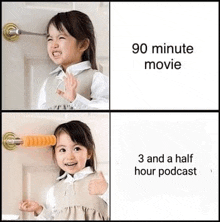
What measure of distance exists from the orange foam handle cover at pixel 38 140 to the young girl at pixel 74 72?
0.28 feet

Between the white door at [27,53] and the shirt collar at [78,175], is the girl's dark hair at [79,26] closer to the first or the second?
the white door at [27,53]

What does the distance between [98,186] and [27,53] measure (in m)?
0.40

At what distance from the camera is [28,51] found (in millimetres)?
1245

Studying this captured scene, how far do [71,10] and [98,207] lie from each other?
20.8 inches

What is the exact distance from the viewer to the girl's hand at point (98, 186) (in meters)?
1.27

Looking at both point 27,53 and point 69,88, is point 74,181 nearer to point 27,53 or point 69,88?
point 69,88

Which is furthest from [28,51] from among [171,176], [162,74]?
[171,176]

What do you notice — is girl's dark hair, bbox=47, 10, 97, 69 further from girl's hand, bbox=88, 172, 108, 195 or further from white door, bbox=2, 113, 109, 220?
girl's hand, bbox=88, 172, 108, 195

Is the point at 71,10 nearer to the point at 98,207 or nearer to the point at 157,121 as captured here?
the point at 157,121

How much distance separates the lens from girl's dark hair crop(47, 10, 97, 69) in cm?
124

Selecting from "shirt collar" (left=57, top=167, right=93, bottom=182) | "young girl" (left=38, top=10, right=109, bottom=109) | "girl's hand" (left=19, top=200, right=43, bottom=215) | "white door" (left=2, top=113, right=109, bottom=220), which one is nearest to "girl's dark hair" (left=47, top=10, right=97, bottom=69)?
"young girl" (left=38, top=10, right=109, bottom=109)

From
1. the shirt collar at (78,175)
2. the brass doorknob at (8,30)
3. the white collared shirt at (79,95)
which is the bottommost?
the shirt collar at (78,175)

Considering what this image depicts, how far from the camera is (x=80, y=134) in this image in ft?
4.15

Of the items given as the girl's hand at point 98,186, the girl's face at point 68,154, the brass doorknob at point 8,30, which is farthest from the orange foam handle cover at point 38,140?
the brass doorknob at point 8,30
